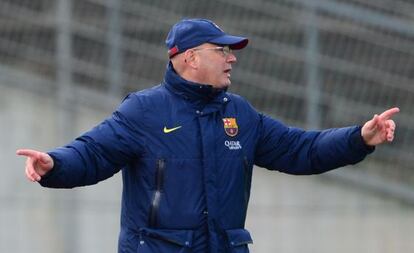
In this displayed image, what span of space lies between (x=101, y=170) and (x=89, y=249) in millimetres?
3744

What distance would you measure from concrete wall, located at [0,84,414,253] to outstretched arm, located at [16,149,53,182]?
3857 millimetres

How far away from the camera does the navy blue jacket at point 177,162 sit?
5.58 m

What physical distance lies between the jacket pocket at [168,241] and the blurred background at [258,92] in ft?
11.8

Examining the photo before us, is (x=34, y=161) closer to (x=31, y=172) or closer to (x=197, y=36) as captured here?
(x=31, y=172)

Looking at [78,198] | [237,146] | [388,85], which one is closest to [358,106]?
[388,85]

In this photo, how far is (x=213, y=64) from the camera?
5.77 metres

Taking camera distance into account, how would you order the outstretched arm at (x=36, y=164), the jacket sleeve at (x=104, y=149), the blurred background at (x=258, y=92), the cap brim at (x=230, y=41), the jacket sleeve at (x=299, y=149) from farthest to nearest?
1. the blurred background at (x=258, y=92)
2. the jacket sleeve at (x=299, y=149)
3. the cap brim at (x=230, y=41)
4. the jacket sleeve at (x=104, y=149)
5. the outstretched arm at (x=36, y=164)

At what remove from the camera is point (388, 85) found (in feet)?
29.7

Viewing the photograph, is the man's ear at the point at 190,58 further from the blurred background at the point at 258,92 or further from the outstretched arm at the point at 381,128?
the blurred background at the point at 258,92

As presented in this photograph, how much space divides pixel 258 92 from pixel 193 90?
11.6ft

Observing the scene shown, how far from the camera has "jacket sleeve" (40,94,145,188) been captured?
550cm

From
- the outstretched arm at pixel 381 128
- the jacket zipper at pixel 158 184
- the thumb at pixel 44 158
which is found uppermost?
the outstretched arm at pixel 381 128

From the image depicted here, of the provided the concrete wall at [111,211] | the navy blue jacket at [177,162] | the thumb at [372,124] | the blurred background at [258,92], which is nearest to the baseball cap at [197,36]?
the navy blue jacket at [177,162]

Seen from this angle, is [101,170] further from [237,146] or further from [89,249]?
[89,249]
